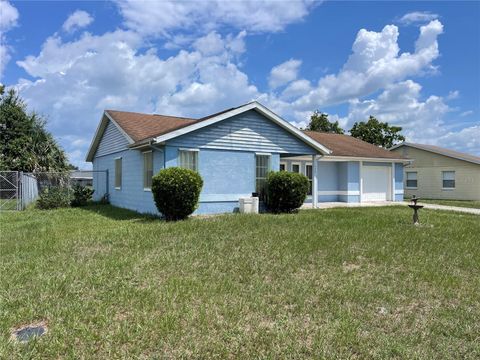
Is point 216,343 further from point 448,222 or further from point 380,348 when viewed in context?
point 448,222

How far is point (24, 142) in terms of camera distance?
103ft

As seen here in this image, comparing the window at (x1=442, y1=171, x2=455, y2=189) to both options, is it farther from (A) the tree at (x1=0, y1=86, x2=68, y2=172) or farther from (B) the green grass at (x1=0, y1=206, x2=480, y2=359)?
(A) the tree at (x1=0, y1=86, x2=68, y2=172)

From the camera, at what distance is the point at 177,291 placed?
5.51 m

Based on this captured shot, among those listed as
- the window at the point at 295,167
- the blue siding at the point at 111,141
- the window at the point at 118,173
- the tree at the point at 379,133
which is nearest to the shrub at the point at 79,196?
the window at the point at 118,173

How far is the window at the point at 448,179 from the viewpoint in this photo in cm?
2702

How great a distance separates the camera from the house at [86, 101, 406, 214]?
538 inches

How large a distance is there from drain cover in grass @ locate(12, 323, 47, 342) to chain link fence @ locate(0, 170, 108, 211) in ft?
49.9

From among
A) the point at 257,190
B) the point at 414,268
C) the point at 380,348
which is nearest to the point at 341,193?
the point at 257,190

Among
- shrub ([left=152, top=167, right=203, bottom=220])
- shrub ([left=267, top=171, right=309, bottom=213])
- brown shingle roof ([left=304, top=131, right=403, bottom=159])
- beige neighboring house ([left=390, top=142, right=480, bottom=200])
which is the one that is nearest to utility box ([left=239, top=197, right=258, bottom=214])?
shrub ([left=267, top=171, right=309, bottom=213])

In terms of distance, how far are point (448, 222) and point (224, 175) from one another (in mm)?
7603

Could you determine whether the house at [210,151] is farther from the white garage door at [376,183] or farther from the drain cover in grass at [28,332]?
the drain cover in grass at [28,332]

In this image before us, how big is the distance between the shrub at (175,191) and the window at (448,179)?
2179cm

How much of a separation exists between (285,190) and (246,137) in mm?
2486

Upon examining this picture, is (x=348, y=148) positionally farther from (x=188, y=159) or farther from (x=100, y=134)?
(x=100, y=134)
